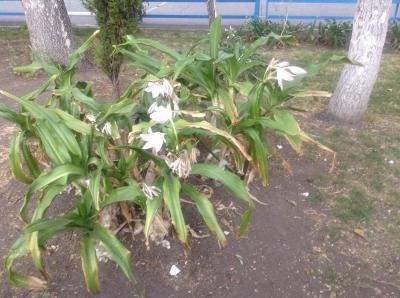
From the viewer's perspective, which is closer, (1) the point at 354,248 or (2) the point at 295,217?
(1) the point at 354,248

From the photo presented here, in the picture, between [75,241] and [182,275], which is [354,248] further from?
[75,241]

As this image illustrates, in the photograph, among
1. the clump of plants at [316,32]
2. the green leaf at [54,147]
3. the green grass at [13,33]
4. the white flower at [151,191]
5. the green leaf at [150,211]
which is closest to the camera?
the green leaf at [150,211]

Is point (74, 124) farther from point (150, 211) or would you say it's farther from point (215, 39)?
point (215, 39)

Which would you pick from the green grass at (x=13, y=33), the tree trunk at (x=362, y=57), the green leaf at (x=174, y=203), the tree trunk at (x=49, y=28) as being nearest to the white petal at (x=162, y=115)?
the green leaf at (x=174, y=203)

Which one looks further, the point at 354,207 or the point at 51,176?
the point at 354,207

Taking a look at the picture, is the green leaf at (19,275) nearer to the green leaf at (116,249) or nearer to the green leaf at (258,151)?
the green leaf at (116,249)

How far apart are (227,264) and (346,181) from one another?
137 cm

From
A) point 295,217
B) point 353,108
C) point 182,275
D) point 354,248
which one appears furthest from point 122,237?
point 353,108

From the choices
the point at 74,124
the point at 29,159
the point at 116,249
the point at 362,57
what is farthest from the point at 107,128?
the point at 362,57

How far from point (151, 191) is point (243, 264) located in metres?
0.85

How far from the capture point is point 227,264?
2787 mm

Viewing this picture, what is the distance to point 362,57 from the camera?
4168mm

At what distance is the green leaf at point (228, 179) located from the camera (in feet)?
7.79

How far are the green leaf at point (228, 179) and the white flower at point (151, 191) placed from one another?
0.25 metres
